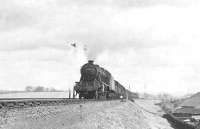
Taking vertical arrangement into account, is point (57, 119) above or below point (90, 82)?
below

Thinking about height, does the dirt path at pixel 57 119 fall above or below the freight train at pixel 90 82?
below

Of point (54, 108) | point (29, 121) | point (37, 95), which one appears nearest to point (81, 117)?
point (54, 108)

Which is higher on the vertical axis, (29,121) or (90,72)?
(90,72)

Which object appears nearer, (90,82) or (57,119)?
(57,119)

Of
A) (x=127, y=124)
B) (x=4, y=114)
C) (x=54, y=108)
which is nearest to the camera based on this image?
(x=4, y=114)

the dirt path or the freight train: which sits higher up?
the freight train

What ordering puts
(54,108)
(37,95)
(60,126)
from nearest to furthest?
(60,126) → (54,108) → (37,95)

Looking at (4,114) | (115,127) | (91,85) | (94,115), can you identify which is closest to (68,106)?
(94,115)

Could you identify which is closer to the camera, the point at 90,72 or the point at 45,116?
the point at 45,116

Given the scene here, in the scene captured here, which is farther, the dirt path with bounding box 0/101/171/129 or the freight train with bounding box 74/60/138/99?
the freight train with bounding box 74/60/138/99

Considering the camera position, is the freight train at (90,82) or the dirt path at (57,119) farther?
the freight train at (90,82)

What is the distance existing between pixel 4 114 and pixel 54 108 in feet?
26.4

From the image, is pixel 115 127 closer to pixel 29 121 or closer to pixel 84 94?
pixel 29 121

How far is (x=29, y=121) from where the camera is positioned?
21.4 metres
